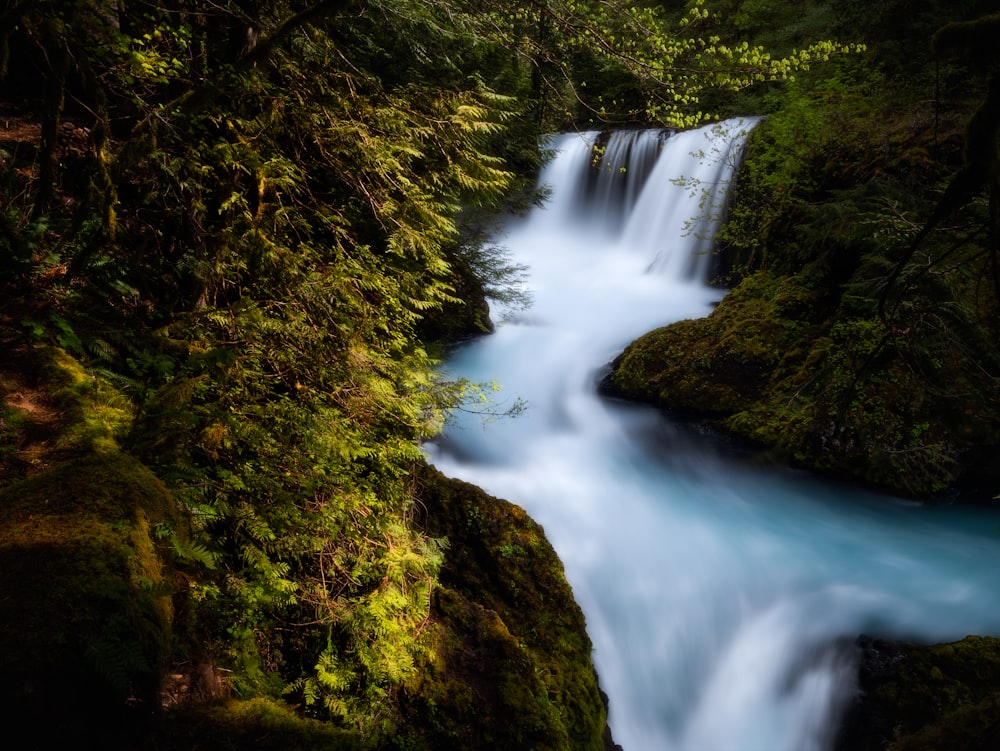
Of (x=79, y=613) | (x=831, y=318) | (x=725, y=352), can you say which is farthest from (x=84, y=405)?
(x=831, y=318)

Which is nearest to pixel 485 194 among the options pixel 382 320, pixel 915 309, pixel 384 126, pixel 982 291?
pixel 384 126

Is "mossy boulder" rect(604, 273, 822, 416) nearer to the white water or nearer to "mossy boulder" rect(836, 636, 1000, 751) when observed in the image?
the white water

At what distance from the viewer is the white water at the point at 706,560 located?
17.6ft

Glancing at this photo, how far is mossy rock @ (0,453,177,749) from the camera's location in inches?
44.8

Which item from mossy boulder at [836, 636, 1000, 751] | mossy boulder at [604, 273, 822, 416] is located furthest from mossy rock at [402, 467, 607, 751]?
mossy boulder at [604, 273, 822, 416]

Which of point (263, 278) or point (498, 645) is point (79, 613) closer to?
point (263, 278)

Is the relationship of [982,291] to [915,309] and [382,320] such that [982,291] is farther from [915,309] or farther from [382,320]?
[382,320]

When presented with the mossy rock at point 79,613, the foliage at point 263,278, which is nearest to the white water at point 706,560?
the foliage at point 263,278

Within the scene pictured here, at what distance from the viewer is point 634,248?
50.0ft

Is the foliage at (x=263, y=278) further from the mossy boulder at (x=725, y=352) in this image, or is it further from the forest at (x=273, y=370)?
the mossy boulder at (x=725, y=352)

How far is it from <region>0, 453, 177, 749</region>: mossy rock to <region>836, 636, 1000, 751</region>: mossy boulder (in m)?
5.05

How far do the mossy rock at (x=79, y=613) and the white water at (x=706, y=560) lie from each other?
4265 mm

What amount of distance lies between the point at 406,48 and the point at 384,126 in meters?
2.52

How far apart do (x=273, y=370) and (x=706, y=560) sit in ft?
19.5
